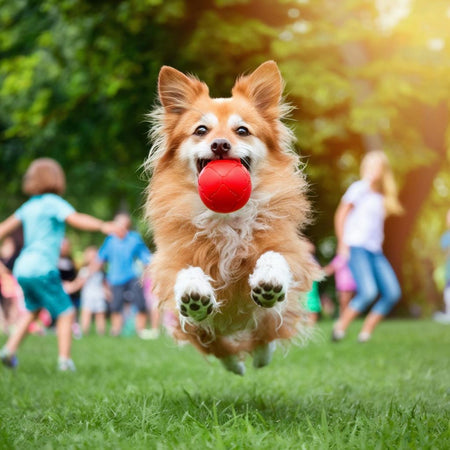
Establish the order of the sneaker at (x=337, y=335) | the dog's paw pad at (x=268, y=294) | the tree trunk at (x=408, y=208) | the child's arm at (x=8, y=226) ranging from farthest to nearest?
the tree trunk at (x=408, y=208), the sneaker at (x=337, y=335), the child's arm at (x=8, y=226), the dog's paw pad at (x=268, y=294)

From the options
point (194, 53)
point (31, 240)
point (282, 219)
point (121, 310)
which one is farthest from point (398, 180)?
point (282, 219)

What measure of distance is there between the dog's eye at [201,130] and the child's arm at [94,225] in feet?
4.67

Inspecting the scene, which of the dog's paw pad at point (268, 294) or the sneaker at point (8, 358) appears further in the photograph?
the sneaker at point (8, 358)

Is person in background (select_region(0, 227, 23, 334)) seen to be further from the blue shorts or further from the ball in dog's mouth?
the ball in dog's mouth

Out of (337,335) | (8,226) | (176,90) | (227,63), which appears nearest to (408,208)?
(227,63)

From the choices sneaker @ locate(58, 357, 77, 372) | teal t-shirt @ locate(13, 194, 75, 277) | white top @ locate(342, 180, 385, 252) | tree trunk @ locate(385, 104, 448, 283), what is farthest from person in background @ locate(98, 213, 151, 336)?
tree trunk @ locate(385, 104, 448, 283)

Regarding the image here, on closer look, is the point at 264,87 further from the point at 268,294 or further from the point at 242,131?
the point at 268,294

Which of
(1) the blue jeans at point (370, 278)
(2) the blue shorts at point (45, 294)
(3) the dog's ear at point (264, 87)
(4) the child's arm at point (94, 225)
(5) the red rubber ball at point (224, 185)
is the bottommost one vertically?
(2) the blue shorts at point (45, 294)

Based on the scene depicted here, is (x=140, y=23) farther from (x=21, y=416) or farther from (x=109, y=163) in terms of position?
(x=21, y=416)

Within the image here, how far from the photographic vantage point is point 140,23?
12.1 metres

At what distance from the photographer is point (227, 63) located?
42.4 ft

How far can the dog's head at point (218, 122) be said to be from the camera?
14.3 feet

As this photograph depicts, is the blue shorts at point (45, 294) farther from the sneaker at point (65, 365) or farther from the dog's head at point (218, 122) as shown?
the dog's head at point (218, 122)

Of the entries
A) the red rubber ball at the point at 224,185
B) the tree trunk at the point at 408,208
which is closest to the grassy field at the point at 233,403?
the red rubber ball at the point at 224,185
